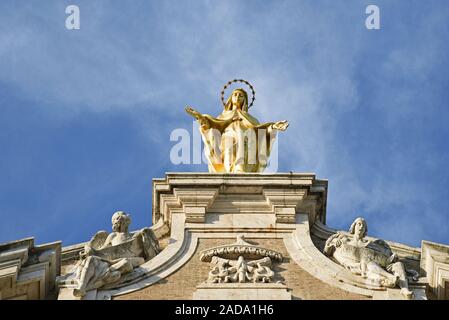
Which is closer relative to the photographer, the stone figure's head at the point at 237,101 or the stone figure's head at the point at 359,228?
the stone figure's head at the point at 359,228

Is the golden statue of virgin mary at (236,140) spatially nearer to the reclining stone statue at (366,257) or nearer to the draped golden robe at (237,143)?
the draped golden robe at (237,143)

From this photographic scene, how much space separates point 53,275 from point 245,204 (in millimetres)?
3956

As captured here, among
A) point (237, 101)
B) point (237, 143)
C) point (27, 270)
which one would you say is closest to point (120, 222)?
point (27, 270)

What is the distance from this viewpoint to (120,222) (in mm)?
24500

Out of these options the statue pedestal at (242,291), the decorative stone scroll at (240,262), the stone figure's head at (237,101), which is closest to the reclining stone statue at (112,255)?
the decorative stone scroll at (240,262)

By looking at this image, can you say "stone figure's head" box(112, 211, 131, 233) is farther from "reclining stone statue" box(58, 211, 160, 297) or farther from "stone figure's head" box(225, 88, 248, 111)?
"stone figure's head" box(225, 88, 248, 111)

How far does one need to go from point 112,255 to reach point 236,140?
4557 mm

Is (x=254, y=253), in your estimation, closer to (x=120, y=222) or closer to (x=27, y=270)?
(x=120, y=222)

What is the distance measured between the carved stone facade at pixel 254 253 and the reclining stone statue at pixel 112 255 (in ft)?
0.10

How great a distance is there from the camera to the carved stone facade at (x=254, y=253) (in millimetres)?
23344

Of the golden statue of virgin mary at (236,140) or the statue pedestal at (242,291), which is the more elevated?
the golden statue of virgin mary at (236,140)
